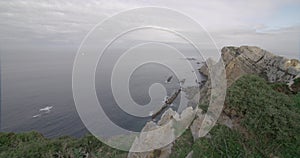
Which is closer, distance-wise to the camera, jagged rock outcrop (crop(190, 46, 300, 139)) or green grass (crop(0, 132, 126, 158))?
green grass (crop(0, 132, 126, 158))

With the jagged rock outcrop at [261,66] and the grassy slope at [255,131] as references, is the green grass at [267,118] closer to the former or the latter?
the grassy slope at [255,131]

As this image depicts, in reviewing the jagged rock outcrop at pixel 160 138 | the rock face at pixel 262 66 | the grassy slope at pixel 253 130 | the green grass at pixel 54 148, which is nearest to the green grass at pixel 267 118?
the grassy slope at pixel 253 130

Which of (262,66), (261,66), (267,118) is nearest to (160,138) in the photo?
(267,118)

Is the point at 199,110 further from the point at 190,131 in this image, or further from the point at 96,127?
the point at 96,127

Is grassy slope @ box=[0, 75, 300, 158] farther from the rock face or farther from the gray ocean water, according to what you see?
the gray ocean water

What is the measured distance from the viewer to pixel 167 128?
7.04 metres

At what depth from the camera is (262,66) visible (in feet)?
78.5

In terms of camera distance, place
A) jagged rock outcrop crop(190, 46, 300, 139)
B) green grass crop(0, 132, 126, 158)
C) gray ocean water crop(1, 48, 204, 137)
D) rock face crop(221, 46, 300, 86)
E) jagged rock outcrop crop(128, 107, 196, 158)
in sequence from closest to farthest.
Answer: jagged rock outcrop crop(128, 107, 196, 158) → green grass crop(0, 132, 126, 158) → jagged rock outcrop crop(190, 46, 300, 139) → rock face crop(221, 46, 300, 86) → gray ocean water crop(1, 48, 204, 137)

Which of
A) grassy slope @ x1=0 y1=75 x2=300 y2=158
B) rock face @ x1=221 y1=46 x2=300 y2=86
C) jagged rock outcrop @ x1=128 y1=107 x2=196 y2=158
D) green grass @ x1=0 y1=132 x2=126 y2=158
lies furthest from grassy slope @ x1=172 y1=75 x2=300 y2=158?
rock face @ x1=221 y1=46 x2=300 y2=86

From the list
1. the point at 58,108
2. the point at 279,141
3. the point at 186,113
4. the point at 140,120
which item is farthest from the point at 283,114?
the point at 58,108

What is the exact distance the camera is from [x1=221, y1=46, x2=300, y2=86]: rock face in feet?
63.6

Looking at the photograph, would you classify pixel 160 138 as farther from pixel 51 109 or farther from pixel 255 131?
pixel 51 109

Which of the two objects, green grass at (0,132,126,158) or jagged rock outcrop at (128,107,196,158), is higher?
jagged rock outcrop at (128,107,196,158)

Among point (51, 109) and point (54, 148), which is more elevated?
point (54, 148)
